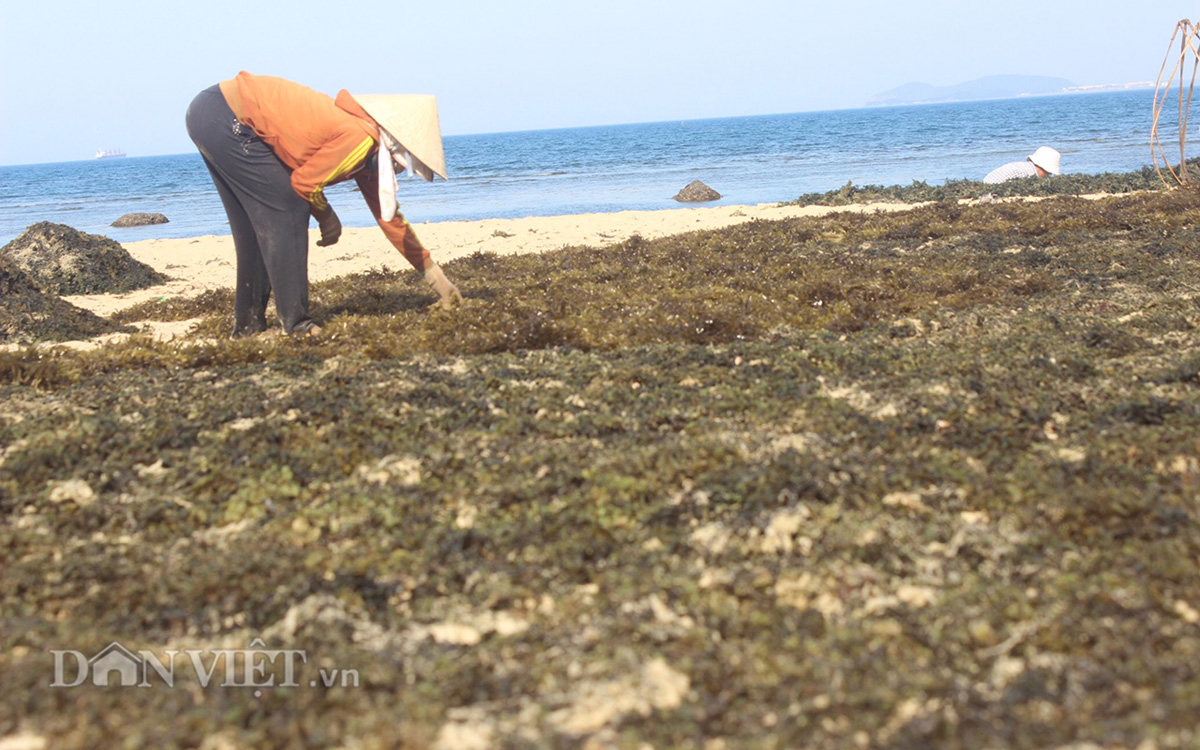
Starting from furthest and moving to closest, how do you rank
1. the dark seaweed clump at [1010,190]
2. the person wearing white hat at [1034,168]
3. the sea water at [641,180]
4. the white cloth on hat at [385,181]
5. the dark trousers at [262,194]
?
the sea water at [641,180] → the person wearing white hat at [1034,168] → the dark seaweed clump at [1010,190] → the dark trousers at [262,194] → the white cloth on hat at [385,181]

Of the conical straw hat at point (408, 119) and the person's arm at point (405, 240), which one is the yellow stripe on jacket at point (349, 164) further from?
the person's arm at point (405, 240)

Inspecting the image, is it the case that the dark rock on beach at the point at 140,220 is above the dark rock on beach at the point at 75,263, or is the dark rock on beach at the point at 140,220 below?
above

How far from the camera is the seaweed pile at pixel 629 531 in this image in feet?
6.23

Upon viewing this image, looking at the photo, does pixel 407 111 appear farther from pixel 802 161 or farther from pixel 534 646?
pixel 802 161

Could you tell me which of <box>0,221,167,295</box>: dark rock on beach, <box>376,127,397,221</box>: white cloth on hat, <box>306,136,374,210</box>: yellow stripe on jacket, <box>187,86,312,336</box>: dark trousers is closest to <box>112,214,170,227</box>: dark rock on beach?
<box>0,221,167,295</box>: dark rock on beach

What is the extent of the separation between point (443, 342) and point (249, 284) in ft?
5.18

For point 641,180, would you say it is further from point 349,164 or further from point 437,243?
point 349,164

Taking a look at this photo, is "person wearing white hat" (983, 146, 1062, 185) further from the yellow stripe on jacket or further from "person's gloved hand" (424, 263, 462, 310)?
the yellow stripe on jacket

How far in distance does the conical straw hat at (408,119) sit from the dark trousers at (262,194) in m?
0.67

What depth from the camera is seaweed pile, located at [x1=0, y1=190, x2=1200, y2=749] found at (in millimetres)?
1898

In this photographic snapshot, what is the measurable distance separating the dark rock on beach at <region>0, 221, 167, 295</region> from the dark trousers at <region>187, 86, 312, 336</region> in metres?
4.88

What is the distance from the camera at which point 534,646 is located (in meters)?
2.16

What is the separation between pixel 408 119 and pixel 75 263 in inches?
251

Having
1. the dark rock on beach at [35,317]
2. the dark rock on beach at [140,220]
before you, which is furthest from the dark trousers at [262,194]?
the dark rock on beach at [140,220]
